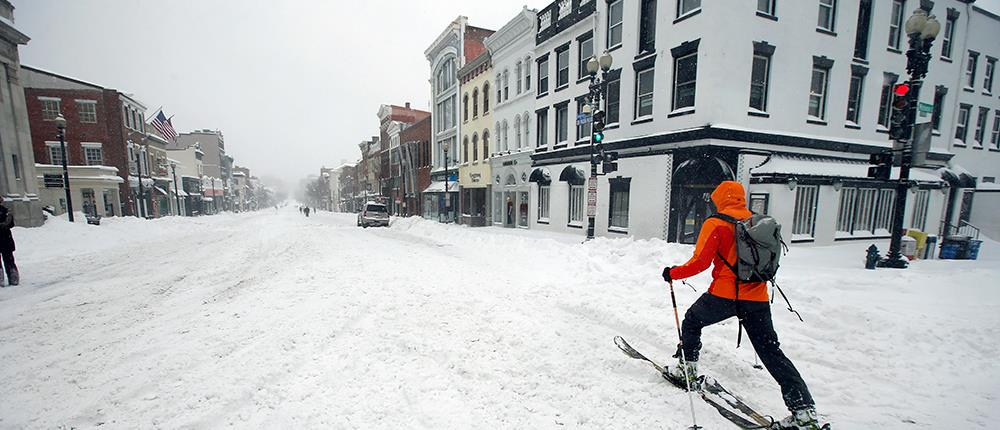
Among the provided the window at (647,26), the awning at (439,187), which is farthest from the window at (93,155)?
the window at (647,26)

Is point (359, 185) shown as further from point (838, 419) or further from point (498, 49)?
point (838, 419)

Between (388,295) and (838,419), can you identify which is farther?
(388,295)

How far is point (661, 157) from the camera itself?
42.4 feet

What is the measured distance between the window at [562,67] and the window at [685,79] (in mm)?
6138

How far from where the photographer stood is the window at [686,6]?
38.4 feet

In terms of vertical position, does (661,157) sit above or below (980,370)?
above

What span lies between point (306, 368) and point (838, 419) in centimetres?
516

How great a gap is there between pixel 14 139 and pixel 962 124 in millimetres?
46052

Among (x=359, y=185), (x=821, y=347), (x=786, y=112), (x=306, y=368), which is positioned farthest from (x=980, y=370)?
(x=359, y=185)

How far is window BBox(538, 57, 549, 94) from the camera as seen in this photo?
62.4 ft

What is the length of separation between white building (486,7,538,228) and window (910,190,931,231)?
16279 millimetres

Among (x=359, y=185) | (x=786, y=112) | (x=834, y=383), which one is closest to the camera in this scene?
(x=834, y=383)

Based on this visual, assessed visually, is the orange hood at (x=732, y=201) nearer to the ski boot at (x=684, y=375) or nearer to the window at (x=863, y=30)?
the ski boot at (x=684, y=375)

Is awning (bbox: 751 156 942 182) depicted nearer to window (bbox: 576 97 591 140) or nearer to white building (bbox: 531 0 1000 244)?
white building (bbox: 531 0 1000 244)
